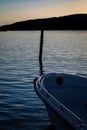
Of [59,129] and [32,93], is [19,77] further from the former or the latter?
[59,129]

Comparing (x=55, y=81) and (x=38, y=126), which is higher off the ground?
(x=55, y=81)

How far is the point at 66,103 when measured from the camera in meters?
14.7

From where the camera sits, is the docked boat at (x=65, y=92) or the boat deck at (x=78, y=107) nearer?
the docked boat at (x=65, y=92)

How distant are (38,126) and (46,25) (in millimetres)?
25722

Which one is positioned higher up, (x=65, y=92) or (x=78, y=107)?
(x=65, y=92)

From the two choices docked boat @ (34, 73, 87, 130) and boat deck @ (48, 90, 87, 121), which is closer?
docked boat @ (34, 73, 87, 130)

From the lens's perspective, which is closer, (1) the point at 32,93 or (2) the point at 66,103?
(2) the point at 66,103

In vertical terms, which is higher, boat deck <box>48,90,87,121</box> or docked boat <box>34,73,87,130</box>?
docked boat <box>34,73,87,130</box>

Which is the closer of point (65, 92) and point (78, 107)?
point (78, 107)

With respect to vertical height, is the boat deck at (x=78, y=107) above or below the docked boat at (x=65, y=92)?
below

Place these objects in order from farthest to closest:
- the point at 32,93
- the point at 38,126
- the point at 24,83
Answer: the point at 24,83 < the point at 32,93 < the point at 38,126

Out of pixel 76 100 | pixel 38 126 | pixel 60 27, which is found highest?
pixel 60 27

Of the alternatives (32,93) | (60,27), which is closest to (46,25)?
(60,27)

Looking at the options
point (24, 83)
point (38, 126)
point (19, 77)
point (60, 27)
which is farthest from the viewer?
point (60, 27)
